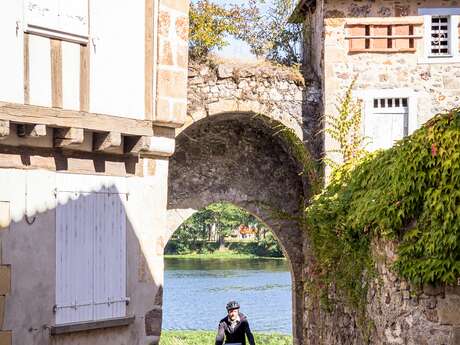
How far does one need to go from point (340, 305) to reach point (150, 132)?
4.24 meters

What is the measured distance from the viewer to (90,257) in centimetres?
895

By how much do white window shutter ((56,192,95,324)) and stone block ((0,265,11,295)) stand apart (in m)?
0.51

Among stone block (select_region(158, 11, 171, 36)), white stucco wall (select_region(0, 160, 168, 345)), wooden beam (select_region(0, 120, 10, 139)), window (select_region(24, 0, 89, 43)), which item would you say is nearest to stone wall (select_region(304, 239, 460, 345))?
white stucco wall (select_region(0, 160, 168, 345))

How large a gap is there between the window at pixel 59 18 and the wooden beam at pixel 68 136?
2.67 ft

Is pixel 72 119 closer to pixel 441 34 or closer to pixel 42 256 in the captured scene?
pixel 42 256

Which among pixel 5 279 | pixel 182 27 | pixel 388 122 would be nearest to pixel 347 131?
pixel 388 122

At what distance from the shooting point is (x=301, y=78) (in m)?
15.4

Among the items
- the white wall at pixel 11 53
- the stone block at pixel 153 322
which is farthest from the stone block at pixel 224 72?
the white wall at pixel 11 53

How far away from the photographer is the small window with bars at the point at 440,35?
1530 centimetres

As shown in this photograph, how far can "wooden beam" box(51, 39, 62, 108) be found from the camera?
851 cm

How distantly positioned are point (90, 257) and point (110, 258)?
10.4 inches

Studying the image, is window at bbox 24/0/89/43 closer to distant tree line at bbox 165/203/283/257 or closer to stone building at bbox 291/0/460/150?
stone building at bbox 291/0/460/150

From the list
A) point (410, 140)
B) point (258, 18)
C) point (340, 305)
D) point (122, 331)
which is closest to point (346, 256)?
point (340, 305)

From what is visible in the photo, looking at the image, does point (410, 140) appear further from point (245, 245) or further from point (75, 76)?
point (245, 245)
